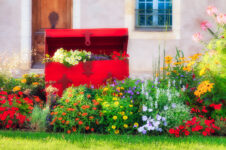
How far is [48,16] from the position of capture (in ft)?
29.2

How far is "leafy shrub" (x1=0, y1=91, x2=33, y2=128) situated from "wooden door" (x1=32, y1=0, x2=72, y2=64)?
4064 millimetres

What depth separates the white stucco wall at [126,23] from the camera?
855 centimetres

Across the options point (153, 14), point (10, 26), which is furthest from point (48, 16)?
point (153, 14)

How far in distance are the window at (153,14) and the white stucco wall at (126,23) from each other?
313mm

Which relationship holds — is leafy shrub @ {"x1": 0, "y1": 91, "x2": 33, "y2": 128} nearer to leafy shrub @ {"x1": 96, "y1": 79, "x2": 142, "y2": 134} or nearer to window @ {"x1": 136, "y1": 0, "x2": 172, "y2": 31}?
leafy shrub @ {"x1": 96, "y1": 79, "x2": 142, "y2": 134}

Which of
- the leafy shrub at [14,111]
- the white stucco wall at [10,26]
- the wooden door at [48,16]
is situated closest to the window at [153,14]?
the wooden door at [48,16]

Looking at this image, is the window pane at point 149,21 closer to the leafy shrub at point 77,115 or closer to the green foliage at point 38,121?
the leafy shrub at point 77,115

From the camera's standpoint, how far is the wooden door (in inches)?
350

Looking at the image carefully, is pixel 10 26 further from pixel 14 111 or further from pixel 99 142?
pixel 99 142

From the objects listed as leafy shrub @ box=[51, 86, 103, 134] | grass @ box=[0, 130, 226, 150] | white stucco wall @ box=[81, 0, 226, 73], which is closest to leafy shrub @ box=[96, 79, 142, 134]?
leafy shrub @ box=[51, 86, 103, 134]

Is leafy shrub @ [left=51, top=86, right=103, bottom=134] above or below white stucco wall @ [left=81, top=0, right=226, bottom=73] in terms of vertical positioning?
below

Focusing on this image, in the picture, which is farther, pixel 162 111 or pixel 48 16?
pixel 48 16

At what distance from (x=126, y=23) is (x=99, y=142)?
5.42 metres

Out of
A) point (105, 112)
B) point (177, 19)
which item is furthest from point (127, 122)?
point (177, 19)
